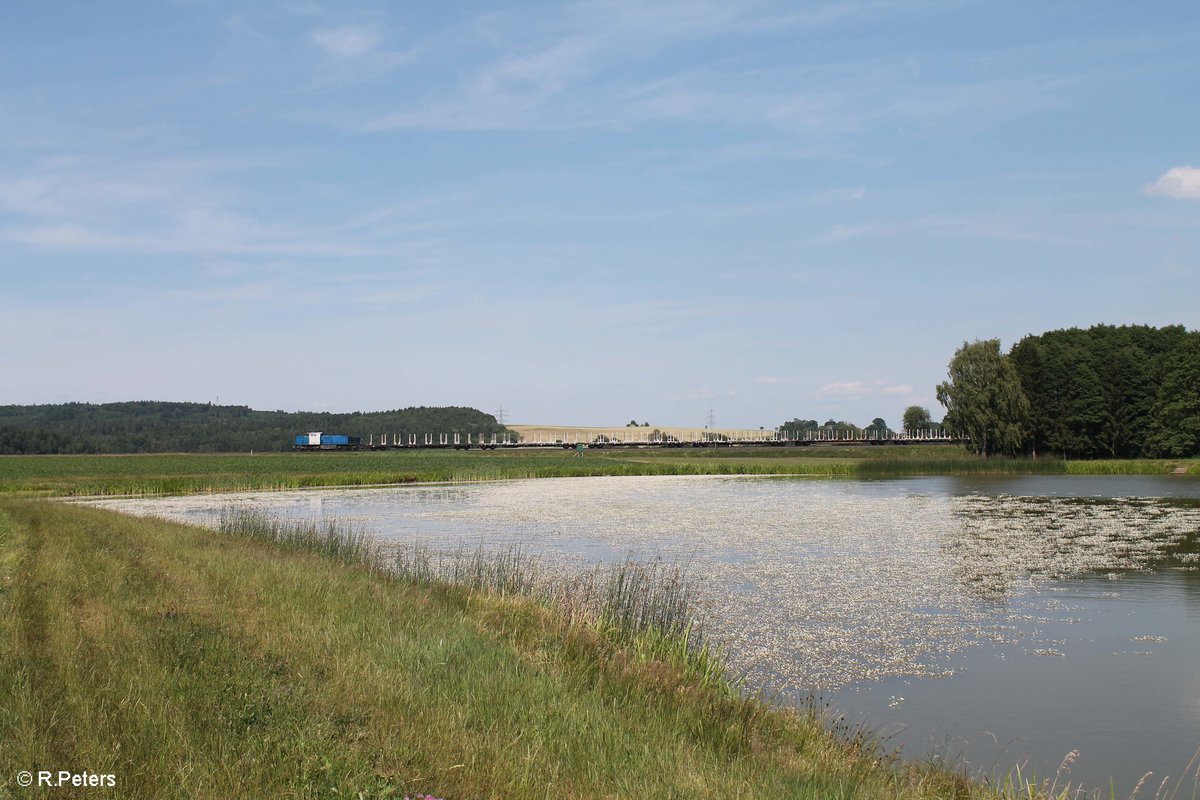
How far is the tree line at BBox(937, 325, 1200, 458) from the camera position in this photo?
82875mm

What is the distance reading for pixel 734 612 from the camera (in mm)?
15266

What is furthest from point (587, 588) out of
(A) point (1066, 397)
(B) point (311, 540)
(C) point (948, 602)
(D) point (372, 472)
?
(A) point (1066, 397)

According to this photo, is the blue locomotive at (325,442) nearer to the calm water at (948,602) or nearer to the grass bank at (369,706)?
the calm water at (948,602)

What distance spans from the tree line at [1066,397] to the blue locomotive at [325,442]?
101489 mm

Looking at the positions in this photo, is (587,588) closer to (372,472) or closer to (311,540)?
(311,540)

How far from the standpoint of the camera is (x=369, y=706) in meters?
7.01

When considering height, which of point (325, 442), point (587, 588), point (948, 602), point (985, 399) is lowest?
point (948, 602)

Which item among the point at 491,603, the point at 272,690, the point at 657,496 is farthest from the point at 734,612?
the point at 657,496

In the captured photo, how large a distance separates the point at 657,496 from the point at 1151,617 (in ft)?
108

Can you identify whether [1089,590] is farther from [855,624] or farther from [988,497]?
[988,497]

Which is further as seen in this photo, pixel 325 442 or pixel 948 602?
pixel 325 442

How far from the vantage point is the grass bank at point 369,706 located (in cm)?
565

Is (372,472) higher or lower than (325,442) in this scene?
lower

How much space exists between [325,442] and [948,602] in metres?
147
